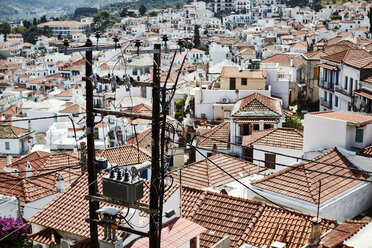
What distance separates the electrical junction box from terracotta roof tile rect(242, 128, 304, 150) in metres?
18.4

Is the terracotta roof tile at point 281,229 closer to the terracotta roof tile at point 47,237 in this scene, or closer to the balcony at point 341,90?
the terracotta roof tile at point 47,237

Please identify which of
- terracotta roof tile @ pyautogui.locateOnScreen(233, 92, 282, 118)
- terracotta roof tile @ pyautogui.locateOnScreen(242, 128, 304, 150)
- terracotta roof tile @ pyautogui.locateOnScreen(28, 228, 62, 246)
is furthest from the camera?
terracotta roof tile @ pyautogui.locateOnScreen(233, 92, 282, 118)

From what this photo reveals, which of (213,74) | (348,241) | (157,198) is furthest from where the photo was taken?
(213,74)

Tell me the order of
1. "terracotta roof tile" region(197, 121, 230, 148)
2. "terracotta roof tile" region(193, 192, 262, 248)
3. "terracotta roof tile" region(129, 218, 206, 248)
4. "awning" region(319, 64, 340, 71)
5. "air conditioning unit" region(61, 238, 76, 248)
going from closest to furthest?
"terracotta roof tile" region(129, 218, 206, 248) → "air conditioning unit" region(61, 238, 76, 248) → "terracotta roof tile" region(193, 192, 262, 248) → "terracotta roof tile" region(197, 121, 230, 148) → "awning" region(319, 64, 340, 71)

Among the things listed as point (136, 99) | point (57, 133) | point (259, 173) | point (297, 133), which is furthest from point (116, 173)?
point (136, 99)

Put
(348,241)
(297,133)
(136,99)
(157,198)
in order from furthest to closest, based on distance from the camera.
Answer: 1. (136,99)
2. (297,133)
3. (348,241)
4. (157,198)

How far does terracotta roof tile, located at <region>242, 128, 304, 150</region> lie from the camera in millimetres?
27777

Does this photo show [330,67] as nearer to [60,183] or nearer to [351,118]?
[351,118]

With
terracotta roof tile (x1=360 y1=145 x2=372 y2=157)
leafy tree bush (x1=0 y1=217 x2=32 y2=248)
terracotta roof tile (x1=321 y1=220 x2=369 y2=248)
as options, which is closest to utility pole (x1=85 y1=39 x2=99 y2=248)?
leafy tree bush (x1=0 y1=217 x2=32 y2=248)

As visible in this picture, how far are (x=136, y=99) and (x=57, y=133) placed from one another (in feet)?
40.2

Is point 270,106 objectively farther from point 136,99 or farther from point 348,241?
point 348,241

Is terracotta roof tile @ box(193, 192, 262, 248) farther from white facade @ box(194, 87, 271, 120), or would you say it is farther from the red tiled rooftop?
white facade @ box(194, 87, 271, 120)

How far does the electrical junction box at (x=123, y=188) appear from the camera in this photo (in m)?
9.68

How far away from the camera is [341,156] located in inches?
867
